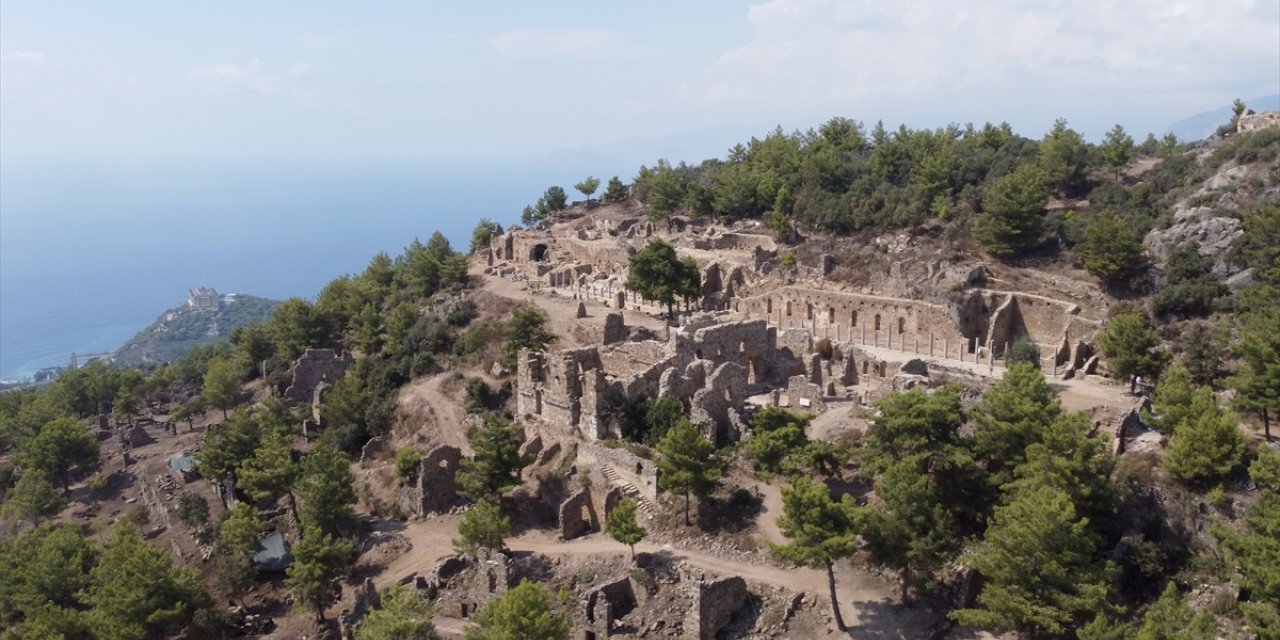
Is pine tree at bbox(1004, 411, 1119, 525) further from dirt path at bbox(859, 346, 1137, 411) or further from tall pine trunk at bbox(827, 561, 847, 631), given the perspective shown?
dirt path at bbox(859, 346, 1137, 411)

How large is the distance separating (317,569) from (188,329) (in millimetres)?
138133

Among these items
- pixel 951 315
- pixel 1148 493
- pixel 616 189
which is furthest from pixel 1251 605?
pixel 616 189

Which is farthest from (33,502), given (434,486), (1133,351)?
(1133,351)

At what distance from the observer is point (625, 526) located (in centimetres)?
2859

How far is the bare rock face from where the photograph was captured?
4547cm

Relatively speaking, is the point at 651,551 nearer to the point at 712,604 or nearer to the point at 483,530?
the point at 712,604

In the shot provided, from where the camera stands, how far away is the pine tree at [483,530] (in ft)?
102

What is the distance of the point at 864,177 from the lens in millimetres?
67562

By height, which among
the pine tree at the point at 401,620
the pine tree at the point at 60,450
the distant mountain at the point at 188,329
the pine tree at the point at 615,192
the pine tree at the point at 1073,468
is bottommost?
the distant mountain at the point at 188,329

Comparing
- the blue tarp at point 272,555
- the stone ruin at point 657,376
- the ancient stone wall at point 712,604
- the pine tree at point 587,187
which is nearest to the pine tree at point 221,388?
the blue tarp at point 272,555

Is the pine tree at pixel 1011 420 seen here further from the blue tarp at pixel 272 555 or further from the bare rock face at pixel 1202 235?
the blue tarp at pixel 272 555

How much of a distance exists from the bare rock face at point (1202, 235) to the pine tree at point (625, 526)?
35.0 m

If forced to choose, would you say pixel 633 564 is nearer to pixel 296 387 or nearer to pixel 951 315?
pixel 951 315

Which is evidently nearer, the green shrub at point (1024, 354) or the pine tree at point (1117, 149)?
the green shrub at point (1024, 354)
